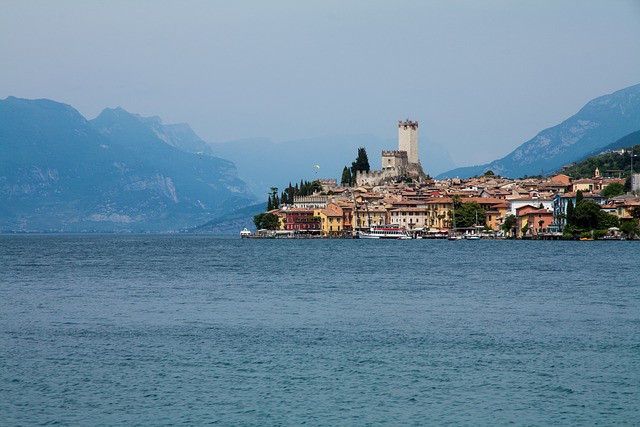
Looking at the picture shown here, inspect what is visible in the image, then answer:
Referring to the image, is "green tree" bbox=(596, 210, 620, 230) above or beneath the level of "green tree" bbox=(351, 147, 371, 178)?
beneath

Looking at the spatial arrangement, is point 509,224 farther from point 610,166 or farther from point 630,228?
point 610,166

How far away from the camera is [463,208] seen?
11250cm

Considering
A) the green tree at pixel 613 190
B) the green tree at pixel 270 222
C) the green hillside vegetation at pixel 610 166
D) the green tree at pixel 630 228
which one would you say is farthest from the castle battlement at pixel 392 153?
the green tree at pixel 630 228

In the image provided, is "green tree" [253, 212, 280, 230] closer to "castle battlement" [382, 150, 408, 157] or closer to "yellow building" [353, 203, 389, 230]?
"yellow building" [353, 203, 389, 230]

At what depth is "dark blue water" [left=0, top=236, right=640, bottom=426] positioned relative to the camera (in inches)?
710

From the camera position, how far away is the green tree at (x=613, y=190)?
110 metres

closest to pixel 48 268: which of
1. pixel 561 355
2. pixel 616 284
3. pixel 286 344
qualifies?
pixel 616 284

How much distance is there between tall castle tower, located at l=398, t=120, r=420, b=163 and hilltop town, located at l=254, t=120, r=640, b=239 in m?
9.14

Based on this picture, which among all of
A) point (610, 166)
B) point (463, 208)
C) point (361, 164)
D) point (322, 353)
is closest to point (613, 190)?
point (463, 208)

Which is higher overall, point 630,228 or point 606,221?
point 606,221

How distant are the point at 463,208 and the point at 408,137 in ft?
135

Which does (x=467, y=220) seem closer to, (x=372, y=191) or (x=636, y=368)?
(x=372, y=191)

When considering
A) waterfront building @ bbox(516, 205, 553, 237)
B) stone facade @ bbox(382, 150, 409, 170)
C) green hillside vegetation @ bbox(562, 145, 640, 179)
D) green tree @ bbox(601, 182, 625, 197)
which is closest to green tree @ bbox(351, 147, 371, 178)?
stone facade @ bbox(382, 150, 409, 170)

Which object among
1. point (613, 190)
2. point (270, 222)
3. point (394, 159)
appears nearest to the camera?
point (613, 190)
